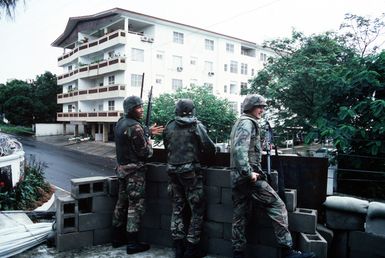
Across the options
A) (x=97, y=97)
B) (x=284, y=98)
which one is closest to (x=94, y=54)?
(x=97, y=97)

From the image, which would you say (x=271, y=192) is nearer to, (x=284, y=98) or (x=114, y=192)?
(x=114, y=192)

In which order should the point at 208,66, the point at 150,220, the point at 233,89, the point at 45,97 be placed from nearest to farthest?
the point at 150,220
the point at 208,66
the point at 233,89
the point at 45,97

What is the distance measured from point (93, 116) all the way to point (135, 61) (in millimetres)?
7037

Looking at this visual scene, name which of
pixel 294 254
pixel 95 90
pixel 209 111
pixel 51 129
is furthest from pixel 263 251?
pixel 51 129

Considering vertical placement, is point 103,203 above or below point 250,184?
below

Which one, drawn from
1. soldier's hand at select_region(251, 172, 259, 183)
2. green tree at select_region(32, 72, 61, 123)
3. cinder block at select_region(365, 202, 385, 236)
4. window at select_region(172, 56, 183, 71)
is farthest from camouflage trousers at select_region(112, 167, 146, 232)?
green tree at select_region(32, 72, 61, 123)

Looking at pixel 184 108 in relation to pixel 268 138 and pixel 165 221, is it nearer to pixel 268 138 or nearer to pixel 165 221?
pixel 268 138

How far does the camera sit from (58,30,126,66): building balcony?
87.2 ft

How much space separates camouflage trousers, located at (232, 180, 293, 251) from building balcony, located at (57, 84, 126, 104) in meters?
24.6

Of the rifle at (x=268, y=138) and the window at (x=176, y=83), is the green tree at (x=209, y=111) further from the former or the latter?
the rifle at (x=268, y=138)

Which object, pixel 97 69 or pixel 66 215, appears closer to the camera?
pixel 66 215

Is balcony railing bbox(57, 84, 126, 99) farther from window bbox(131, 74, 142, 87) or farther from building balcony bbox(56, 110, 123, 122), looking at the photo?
building balcony bbox(56, 110, 123, 122)

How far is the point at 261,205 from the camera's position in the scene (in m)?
3.49

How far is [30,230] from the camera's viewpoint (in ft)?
14.1
